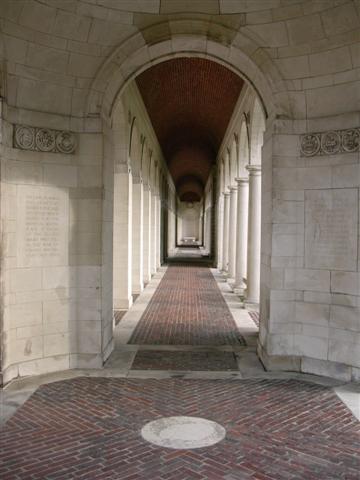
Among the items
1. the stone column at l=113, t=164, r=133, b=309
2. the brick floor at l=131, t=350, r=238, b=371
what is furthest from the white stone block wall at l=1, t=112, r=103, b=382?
the stone column at l=113, t=164, r=133, b=309

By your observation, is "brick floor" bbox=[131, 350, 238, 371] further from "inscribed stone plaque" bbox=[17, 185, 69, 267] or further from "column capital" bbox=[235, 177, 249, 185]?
"column capital" bbox=[235, 177, 249, 185]

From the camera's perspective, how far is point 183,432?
528 cm

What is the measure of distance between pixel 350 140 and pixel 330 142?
1.01ft

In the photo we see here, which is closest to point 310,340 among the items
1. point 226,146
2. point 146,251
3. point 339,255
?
point 339,255

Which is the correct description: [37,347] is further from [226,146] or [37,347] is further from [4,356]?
[226,146]

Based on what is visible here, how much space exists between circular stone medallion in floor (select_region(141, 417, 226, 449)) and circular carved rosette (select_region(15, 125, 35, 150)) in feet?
14.6

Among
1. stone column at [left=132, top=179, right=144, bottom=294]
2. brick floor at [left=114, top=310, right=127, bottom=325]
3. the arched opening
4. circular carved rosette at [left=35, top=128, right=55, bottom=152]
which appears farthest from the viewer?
stone column at [left=132, top=179, right=144, bottom=294]

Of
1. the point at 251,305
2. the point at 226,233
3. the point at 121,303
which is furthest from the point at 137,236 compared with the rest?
the point at 226,233

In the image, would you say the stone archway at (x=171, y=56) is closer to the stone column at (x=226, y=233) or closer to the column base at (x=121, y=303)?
the column base at (x=121, y=303)

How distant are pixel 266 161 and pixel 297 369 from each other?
139 inches

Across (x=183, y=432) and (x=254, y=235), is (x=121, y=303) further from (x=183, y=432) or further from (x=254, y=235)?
(x=183, y=432)

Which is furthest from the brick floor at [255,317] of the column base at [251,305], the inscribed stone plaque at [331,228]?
the inscribed stone plaque at [331,228]

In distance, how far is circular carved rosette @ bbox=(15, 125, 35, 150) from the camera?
7035mm

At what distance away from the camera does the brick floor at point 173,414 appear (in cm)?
448
